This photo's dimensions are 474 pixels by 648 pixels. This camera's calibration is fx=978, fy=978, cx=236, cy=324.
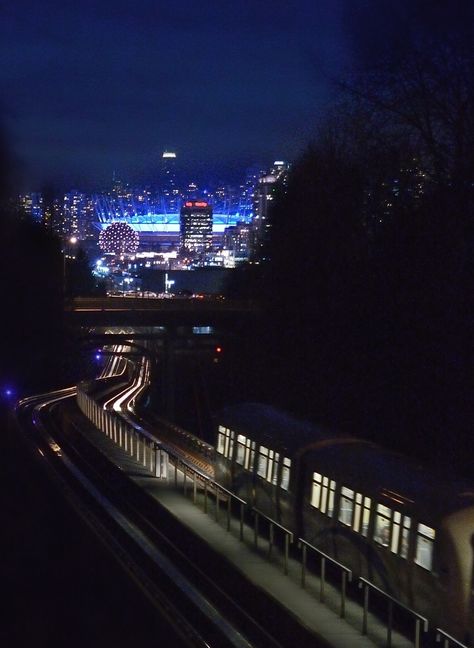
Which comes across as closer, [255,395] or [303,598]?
[303,598]

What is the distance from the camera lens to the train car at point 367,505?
733cm

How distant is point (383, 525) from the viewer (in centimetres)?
857

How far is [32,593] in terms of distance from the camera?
26.1ft

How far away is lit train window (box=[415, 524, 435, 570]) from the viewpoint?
759 centimetres

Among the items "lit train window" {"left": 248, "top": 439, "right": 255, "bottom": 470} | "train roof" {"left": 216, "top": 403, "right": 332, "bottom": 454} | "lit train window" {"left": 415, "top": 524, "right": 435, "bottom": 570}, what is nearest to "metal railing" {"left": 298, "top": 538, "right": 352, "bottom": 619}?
"lit train window" {"left": 415, "top": 524, "right": 435, "bottom": 570}

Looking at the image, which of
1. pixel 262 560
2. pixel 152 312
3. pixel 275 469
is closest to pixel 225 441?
pixel 275 469

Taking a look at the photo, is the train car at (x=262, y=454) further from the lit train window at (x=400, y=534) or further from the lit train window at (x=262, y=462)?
the lit train window at (x=400, y=534)

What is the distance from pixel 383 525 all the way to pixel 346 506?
3.16 feet

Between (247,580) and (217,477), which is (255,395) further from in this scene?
(247,580)

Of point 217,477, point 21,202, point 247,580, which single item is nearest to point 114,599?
point 247,580

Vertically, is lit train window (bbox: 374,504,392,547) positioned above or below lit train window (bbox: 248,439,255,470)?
above

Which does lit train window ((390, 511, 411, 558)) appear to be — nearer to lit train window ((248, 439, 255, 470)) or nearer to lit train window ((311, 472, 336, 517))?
lit train window ((311, 472, 336, 517))

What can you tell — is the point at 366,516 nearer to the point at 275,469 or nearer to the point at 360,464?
the point at 360,464

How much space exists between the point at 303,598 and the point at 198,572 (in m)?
1.50
